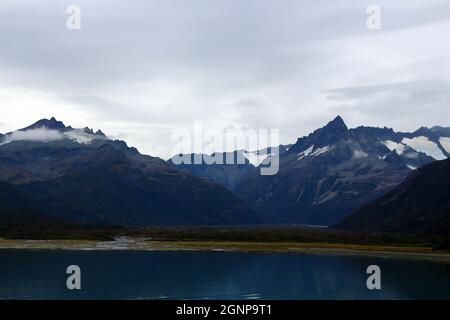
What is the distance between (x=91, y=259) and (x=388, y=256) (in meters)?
91.0

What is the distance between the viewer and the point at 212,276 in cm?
12925

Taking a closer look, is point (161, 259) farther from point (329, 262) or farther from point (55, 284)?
point (55, 284)

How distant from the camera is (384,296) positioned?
340 ft

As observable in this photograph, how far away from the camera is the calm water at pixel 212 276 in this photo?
10319 centimetres

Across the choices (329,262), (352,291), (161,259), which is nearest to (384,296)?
(352,291)

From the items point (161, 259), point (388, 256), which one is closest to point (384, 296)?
point (161, 259)

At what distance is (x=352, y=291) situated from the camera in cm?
11012

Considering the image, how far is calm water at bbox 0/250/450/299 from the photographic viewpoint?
339 ft
